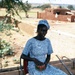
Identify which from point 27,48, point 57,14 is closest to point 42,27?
point 27,48

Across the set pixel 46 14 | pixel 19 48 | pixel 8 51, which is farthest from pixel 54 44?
pixel 46 14

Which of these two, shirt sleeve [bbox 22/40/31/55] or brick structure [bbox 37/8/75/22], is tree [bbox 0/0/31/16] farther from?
brick structure [bbox 37/8/75/22]

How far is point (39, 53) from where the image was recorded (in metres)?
4.03

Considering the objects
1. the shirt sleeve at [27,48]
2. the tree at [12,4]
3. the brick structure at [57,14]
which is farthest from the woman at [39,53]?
the brick structure at [57,14]

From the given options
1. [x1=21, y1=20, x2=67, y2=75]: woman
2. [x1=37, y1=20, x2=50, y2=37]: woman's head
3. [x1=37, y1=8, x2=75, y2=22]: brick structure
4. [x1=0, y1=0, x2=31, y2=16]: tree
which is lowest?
[x1=37, y1=8, x2=75, y2=22]: brick structure

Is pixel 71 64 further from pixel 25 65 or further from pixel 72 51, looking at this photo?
pixel 72 51

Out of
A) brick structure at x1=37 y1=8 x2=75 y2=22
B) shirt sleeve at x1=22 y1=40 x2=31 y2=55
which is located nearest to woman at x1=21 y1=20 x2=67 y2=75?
shirt sleeve at x1=22 y1=40 x2=31 y2=55

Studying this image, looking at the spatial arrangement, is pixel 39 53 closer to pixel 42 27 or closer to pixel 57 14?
pixel 42 27

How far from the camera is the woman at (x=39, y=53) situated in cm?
394

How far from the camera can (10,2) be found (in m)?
4.05

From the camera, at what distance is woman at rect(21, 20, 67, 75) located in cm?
394

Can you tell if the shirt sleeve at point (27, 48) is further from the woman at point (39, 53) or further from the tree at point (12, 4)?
the tree at point (12, 4)

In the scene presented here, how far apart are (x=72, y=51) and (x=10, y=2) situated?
437 inches

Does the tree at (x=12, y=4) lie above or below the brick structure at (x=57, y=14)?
above
